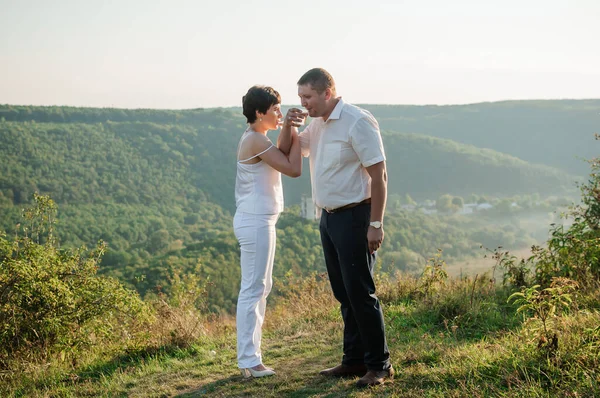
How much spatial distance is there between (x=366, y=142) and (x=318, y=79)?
0.50m

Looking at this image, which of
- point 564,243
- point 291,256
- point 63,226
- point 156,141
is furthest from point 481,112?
point 564,243

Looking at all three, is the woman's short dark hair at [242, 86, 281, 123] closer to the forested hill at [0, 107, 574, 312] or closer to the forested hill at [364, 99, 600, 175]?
the forested hill at [0, 107, 574, 312]

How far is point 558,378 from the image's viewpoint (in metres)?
3.18

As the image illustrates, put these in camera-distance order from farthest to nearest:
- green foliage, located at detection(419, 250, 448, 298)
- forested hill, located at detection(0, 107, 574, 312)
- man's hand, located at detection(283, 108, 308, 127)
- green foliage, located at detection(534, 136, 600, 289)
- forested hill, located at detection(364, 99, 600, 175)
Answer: forested hill, located at detection(364, 99, 600, 175) → forested hill, located at detection(0, 107, 574, 312) → green foliage, located at detection(419, 250, 448, 298) → green foliage, located at detection(534, 136, 600, 289) → man's hand, located at detection(283, 108, 308, 127)

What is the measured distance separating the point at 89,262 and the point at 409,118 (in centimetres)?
9366

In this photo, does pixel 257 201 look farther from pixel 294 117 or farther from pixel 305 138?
pixel 294 117

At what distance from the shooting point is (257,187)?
404 centimetres

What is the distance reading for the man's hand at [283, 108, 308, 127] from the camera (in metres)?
3.77

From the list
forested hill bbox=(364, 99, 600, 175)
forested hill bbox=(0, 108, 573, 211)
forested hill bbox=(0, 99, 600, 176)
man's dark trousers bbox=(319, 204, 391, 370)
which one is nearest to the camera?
man's dark trousers bbox=(319, 204, 391, 370)

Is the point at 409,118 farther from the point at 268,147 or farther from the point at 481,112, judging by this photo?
the point at 268,147

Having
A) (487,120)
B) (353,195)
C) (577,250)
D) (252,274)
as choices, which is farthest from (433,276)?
(487,120)

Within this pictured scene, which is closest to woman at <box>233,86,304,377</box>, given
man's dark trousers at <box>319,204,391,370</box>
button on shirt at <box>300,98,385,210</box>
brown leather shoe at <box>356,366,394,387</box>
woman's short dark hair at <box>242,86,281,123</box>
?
woman's short dark hair at <box>242,86,281,123</box>

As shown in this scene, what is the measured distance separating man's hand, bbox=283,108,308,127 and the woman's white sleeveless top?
1.19ft

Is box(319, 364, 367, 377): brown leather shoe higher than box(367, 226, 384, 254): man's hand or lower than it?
lower
